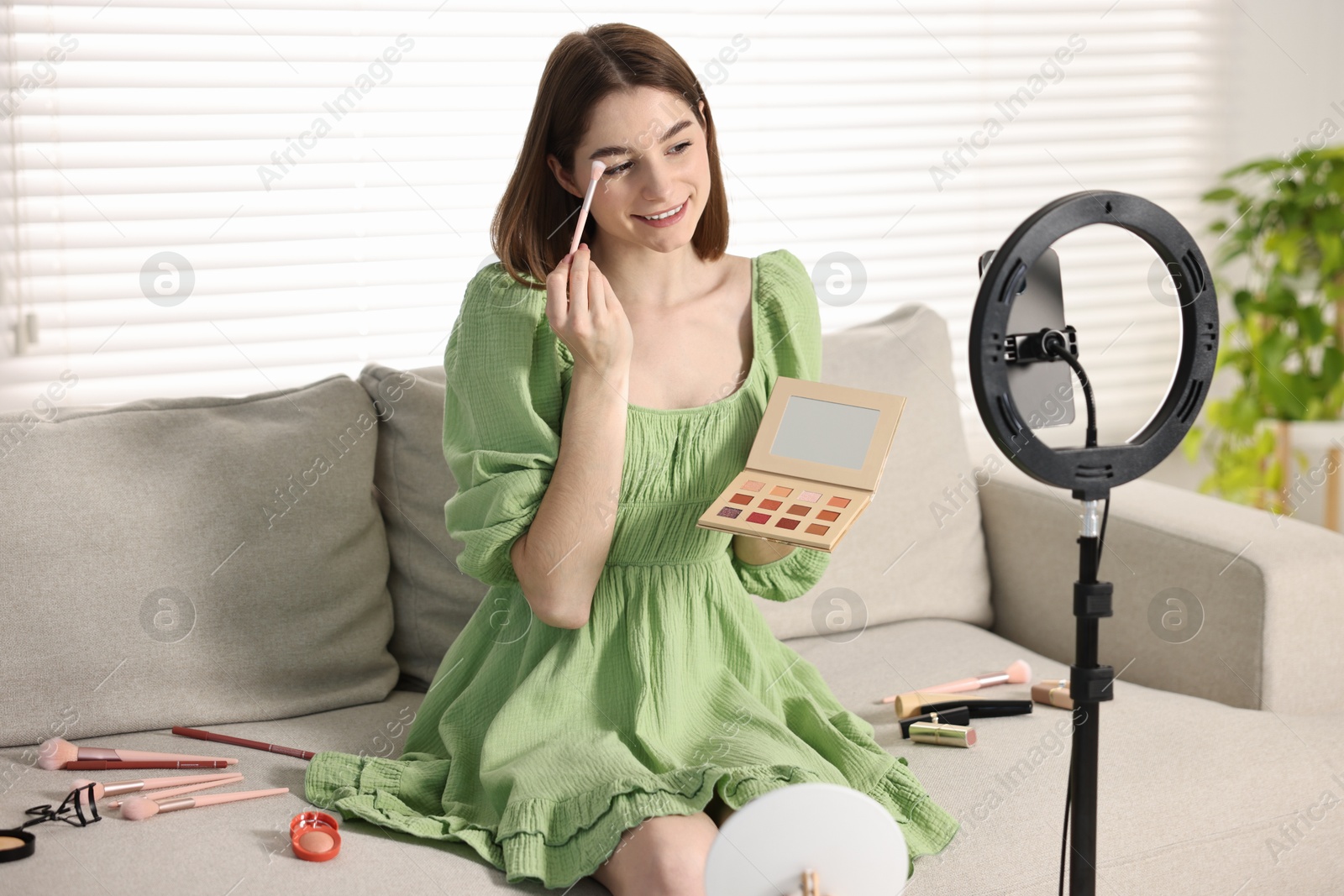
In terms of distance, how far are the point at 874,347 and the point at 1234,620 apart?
0.66m

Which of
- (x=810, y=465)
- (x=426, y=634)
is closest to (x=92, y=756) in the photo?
(x=426, y=634)

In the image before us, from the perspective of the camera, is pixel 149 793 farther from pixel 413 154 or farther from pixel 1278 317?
pixel 1278 317

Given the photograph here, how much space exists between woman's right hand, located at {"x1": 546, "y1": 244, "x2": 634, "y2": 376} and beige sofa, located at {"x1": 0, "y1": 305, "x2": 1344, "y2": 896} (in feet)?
1.69

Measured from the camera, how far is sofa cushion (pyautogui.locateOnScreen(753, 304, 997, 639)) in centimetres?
181

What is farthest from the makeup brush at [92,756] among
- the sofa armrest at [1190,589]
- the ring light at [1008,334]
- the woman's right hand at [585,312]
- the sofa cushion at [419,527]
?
the sofa armrest at [1190,589]

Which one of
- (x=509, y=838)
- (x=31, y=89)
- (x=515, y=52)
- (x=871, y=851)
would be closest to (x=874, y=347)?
(x=515, y=52)

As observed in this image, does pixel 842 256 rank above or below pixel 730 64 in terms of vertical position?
below

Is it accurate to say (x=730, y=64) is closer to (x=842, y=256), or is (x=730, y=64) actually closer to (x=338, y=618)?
(x=842, y=256)

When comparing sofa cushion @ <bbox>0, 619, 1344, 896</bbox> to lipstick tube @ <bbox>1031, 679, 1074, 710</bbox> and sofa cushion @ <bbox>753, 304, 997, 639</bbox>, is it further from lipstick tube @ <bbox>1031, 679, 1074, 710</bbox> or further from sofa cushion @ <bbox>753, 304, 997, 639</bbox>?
sofa cushion @ <bbox>753, 304, 997, 639</bbox>

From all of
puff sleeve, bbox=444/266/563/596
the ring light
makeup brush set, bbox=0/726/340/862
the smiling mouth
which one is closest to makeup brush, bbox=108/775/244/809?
makeup brush set, bbox=0/726/340/862

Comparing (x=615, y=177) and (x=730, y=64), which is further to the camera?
(x=730, y=64)

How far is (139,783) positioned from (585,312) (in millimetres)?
707

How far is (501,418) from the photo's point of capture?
132 centimetres

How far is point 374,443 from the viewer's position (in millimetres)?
1658
